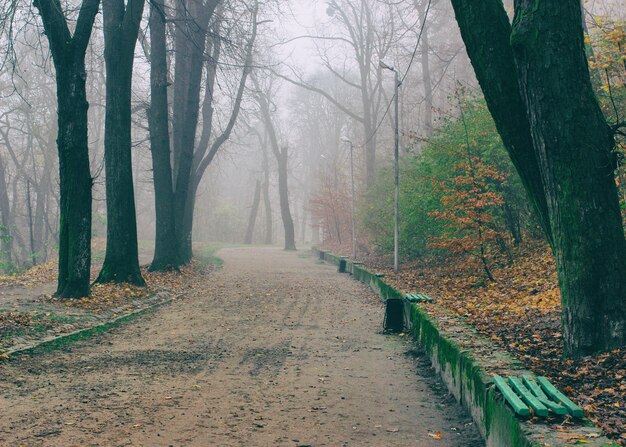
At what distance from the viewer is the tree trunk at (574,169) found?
21.4 ft

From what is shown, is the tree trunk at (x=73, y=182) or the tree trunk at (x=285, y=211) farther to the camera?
the tree trunk at (x=285, y=211)

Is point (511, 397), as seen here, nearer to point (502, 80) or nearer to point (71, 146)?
point (502, 80)

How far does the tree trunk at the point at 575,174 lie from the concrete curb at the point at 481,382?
0.97m

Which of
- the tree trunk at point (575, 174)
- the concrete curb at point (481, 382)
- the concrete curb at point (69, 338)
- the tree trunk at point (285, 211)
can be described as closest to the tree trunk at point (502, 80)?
the tree trunk at point (575, 174)

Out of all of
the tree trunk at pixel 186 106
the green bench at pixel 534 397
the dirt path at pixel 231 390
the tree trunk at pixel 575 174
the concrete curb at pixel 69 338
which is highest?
the tree trunk at pixel 186 106

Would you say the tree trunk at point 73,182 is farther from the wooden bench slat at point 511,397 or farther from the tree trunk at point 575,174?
the wooden bench slat at point 511,397

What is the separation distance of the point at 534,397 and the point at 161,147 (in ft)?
51.7

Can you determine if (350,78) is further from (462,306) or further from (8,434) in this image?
(8,434)

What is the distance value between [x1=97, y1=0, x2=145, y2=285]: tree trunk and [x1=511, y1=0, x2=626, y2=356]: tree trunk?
1027cm

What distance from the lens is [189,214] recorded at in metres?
25.0

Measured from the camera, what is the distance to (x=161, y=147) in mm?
18969

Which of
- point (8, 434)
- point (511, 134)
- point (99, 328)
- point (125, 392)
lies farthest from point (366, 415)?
point (99, 328)

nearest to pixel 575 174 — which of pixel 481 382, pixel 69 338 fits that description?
pixel 481 382

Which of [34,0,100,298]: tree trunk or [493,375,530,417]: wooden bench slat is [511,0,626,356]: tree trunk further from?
[34,0,100,298]: tree trunk
